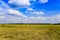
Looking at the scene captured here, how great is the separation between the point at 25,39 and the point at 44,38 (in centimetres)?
265

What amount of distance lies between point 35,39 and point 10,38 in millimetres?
3235

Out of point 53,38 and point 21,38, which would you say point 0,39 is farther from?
point 53,38

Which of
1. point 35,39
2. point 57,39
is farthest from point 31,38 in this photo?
point 57,39

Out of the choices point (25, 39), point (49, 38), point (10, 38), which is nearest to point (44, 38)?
point (49, 38)

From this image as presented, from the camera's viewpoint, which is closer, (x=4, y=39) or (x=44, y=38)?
(x=4, y=39)

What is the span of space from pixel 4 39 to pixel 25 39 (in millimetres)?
2694

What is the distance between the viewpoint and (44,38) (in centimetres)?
2180

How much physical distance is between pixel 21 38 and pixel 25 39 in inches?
23.7

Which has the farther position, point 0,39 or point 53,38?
point 53,38

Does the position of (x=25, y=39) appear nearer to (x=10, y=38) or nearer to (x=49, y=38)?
(x=10, y=38)

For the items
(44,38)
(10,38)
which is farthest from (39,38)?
(10,38)

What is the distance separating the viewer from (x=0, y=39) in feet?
66.7

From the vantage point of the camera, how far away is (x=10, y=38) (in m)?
21.0

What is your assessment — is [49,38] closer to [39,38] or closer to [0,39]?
[39,38]
